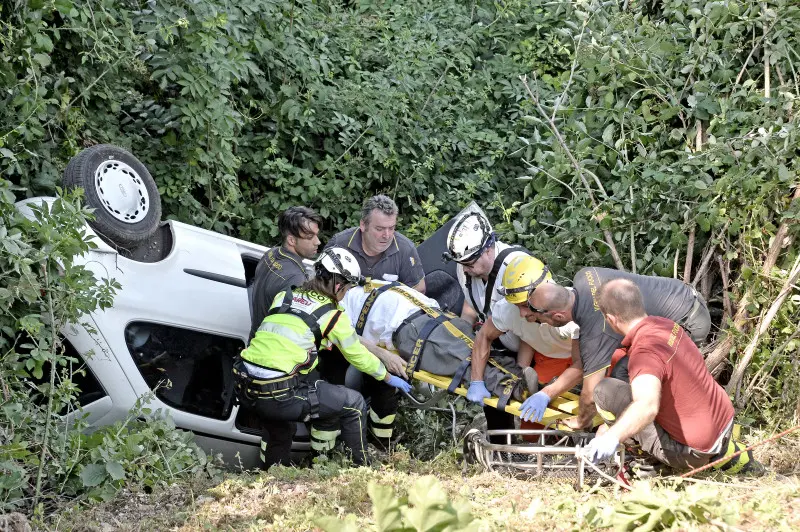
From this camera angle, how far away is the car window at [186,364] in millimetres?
5504

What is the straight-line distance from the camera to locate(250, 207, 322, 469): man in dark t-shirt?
19.2ft

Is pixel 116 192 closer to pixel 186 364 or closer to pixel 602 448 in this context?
pixel 186 364

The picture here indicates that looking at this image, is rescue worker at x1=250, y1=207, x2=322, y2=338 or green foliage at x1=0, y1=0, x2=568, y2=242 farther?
green foliage at x1=0, y1=0, x2=568, y2=242

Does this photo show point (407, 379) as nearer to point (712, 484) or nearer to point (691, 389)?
point (691, 389)

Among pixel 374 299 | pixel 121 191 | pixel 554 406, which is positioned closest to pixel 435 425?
pixel 374 299

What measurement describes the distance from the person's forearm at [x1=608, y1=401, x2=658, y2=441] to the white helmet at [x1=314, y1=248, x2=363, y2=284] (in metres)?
2.03

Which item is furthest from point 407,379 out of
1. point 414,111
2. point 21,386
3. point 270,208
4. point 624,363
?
point 414,111

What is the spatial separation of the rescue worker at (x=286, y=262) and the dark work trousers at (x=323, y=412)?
568mm

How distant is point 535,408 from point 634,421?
1166 mm

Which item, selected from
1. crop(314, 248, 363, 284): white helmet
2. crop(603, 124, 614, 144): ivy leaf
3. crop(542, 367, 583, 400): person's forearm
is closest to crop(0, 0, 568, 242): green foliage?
crop(314, 248, 363, 284): white helmet

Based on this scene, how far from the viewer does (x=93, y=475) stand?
5027 millimetres

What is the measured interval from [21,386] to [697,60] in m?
5.51

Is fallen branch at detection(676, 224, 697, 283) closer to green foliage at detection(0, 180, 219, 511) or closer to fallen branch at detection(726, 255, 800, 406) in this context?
fallen branch at detection(726, 255, 800, 406)

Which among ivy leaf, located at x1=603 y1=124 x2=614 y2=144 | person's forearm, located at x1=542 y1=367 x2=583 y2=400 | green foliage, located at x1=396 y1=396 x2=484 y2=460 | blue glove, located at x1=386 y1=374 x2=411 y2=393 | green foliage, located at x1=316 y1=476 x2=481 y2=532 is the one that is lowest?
green foliage, located at x1=396 y1=396 x2=484 y2=460
